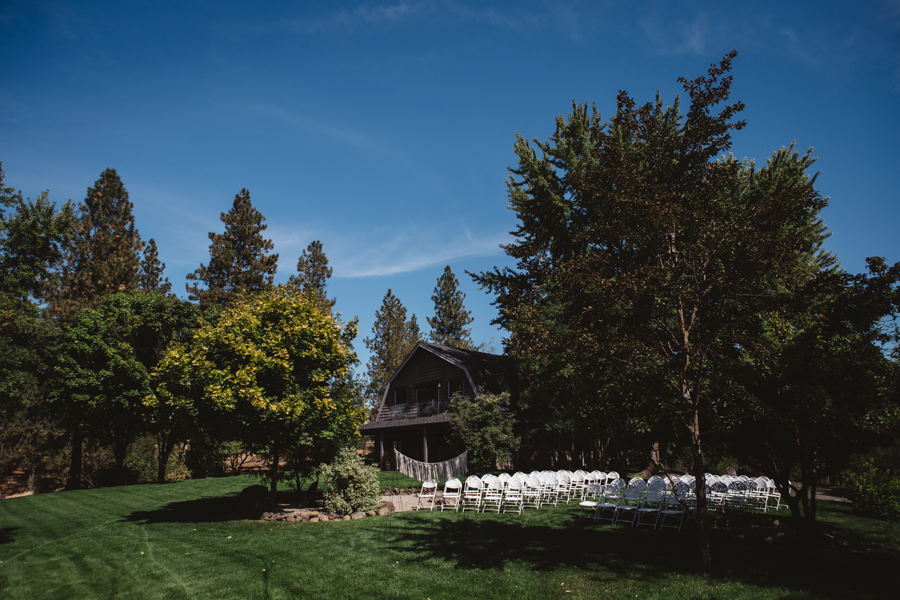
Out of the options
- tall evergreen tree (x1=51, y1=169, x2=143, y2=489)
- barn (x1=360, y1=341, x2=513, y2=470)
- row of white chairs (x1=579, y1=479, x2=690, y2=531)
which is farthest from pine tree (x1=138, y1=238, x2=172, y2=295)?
row of white chairs (x1=579, y1=479, x2=690, y2=531)

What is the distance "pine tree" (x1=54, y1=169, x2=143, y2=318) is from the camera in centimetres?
3069

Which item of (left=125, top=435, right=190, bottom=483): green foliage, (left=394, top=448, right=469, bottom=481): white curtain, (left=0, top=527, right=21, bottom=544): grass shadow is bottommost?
(left=125, top=435, right=190, bottom=483): green foliage

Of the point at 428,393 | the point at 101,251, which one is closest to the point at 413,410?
the point at 428,393

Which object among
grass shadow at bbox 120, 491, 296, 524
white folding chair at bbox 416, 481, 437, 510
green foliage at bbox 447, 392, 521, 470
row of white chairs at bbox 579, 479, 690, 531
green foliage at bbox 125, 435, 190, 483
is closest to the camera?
row of white chairs at bbox 579, 479, 690, 531

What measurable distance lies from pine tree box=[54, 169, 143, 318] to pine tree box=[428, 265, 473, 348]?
31512 millimetres

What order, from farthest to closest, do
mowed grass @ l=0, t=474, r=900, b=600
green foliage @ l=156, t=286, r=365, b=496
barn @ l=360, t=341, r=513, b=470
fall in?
barn @ l=360, t=341, r=513, b=470, green foliage @ l=156, t=286, r=365, b=496, mowed grass @ l=0, t=474, r=900, b=600

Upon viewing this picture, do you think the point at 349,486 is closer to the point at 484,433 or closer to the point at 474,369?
the point at 484,433

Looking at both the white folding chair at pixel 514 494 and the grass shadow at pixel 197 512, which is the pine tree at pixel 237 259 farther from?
the white folding chair at pixel 514 494

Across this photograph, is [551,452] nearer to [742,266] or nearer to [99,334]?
[742,266]

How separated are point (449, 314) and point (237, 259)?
25797mm

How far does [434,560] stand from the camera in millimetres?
8258

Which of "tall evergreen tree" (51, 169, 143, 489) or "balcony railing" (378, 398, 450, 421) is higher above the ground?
"tall evergreen tree" (51, 169, 143, 489)

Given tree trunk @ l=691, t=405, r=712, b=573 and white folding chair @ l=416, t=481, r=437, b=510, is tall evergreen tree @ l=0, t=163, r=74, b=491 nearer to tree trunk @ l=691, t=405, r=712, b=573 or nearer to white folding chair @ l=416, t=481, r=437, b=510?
white folding chair @ l=416, t=481, r=437, b=510

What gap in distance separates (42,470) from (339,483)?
3524 centimetres
